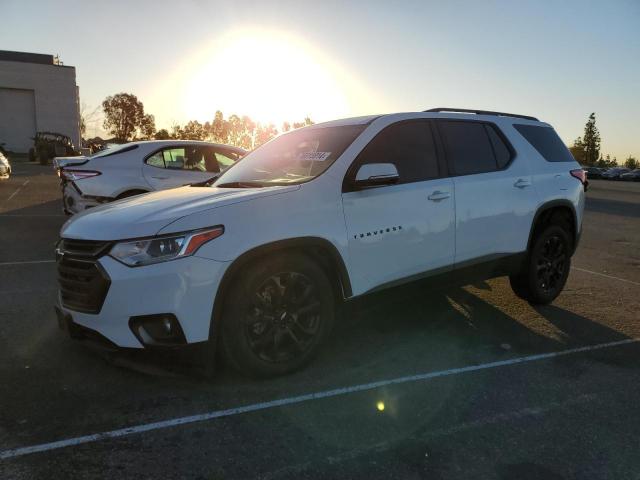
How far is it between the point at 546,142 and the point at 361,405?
363cm

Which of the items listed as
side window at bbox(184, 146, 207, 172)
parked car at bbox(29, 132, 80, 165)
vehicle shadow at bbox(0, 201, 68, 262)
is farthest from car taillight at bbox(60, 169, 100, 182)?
parked car at bbox(29, 132, 80, 165)

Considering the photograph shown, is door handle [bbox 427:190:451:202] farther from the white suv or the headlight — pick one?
the headlight

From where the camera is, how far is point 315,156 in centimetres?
396

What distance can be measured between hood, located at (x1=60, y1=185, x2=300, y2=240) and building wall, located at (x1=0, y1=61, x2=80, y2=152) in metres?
60.4

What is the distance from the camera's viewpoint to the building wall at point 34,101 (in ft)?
179

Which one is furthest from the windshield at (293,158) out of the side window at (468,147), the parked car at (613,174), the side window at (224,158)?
the parked car at (613,174)

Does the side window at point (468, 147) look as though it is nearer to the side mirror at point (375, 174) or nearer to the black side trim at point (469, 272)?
the black side trim at point (469, 272)

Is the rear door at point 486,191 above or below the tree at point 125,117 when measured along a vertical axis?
below

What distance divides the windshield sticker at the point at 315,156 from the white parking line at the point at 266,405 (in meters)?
1.67

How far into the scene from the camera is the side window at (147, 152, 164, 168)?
759 centimetres

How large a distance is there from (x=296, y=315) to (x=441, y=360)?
1.21 meters

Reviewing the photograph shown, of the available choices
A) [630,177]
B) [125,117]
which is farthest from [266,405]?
[125,117]

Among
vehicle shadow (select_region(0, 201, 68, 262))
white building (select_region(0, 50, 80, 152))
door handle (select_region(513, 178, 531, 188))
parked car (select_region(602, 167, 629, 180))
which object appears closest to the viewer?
door handle (select_region(513, 178, 531, 188))

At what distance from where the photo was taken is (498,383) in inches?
135
